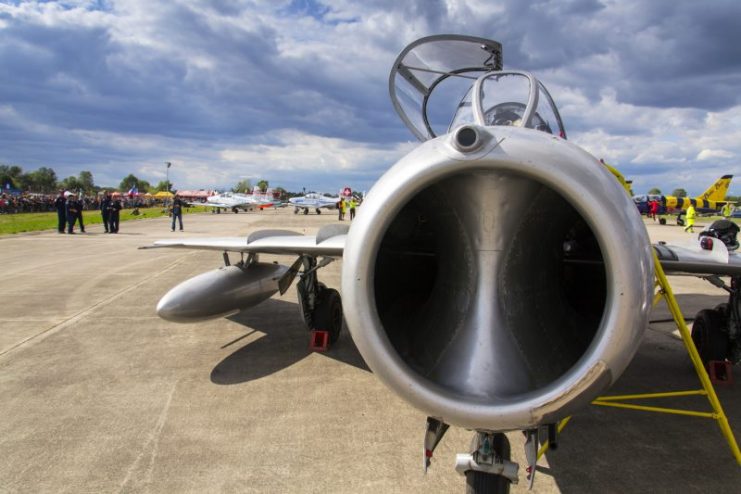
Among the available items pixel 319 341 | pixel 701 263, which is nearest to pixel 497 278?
pixel 701 263

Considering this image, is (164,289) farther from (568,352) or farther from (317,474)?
(568,352)

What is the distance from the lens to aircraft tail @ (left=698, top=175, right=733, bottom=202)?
124 feet

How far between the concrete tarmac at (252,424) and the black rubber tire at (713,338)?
0.27m

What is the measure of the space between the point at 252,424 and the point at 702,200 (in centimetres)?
4758

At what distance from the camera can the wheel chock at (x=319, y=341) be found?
17.4 feet

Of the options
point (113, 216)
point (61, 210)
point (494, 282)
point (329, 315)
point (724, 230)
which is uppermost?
point (724, 230)

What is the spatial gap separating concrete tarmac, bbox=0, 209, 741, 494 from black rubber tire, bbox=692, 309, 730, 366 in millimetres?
268

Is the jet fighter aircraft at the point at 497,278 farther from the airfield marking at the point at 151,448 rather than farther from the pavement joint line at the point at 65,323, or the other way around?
the pavement joint line at the point at 65,323

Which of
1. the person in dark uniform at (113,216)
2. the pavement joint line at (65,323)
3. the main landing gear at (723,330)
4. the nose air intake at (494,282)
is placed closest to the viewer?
the nose air intake at (494,282)

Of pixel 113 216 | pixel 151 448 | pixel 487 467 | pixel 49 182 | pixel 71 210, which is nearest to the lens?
pixel 487 467

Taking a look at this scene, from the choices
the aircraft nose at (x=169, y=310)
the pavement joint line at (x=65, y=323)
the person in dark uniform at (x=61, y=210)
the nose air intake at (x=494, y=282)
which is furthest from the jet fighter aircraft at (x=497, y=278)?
the person in dark uniform at (x=61, y=210)

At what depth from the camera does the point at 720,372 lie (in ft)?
15.0

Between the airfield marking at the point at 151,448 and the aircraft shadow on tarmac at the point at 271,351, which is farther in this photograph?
the aircraft shadow on tarmac at the point at 271,351

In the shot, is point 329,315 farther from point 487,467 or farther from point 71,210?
point 71,210
